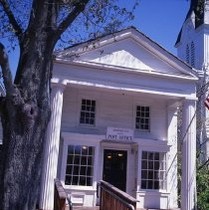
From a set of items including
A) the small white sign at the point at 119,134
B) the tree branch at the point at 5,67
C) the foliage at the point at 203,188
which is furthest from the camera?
the small white sign at the point at 119,134

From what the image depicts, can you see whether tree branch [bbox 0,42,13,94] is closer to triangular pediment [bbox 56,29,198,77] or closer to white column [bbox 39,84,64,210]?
white column [bbox 39,84,64,210]

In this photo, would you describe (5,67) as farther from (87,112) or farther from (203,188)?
(203,188)

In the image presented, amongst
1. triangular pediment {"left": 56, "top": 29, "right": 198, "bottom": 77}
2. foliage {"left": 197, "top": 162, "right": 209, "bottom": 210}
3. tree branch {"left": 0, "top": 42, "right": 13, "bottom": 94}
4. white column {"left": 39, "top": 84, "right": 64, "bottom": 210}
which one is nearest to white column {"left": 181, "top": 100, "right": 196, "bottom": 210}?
foliage {"left": 197, "top": 162, "right": 209, "bottom": 210}

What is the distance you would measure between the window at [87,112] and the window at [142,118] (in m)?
2.19

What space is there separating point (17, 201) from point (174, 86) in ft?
34.7

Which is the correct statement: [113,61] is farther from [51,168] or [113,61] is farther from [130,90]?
[51,168]

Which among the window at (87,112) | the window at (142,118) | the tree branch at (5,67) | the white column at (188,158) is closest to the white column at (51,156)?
the window at (87,112)

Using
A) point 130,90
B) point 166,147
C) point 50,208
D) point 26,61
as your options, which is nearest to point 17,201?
point 26,61

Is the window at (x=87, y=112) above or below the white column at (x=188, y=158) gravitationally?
above

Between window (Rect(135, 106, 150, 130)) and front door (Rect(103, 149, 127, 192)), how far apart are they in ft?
5.05

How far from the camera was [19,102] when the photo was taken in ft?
23.5

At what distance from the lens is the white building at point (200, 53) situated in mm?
23722

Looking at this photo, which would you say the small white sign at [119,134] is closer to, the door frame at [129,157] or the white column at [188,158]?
the door frame at [129,157]

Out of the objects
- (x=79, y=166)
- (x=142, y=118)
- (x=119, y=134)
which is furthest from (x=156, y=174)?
(x=79, y=166)
